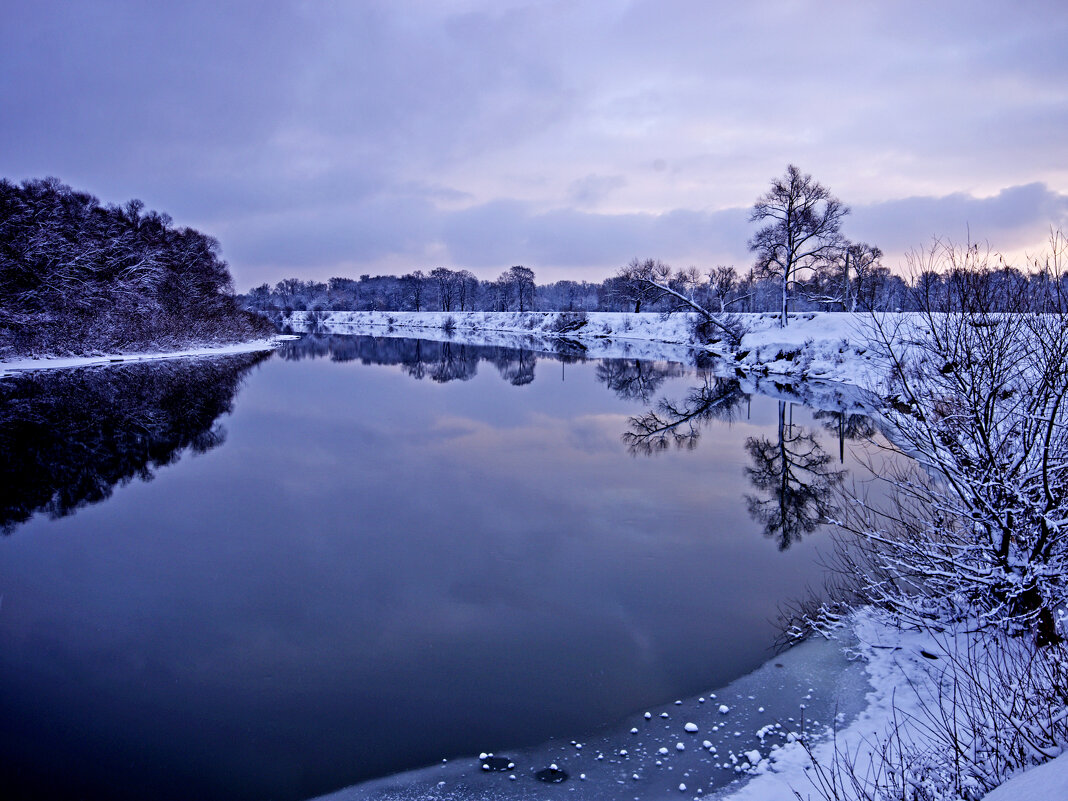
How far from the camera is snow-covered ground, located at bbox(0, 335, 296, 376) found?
35.2 meters

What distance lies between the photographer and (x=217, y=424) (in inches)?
782

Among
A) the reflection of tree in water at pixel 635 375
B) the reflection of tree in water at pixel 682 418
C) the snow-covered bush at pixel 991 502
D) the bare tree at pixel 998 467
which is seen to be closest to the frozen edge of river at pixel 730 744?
the snow-covered bush at pixel 991 502

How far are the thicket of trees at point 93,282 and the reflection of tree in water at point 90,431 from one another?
9353mm

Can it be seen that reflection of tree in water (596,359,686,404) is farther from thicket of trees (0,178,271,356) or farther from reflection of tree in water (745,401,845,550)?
thicket of trees (0,178,271,356)

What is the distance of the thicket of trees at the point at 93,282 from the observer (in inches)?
1487

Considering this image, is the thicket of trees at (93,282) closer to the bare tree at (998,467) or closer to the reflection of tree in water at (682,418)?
the reflection of tree in water at (682,418)

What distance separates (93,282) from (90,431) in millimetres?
34543

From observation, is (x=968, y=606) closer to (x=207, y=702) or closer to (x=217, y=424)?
(x=207, y=702)

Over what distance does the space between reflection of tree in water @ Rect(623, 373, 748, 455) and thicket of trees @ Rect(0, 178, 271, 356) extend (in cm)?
3971

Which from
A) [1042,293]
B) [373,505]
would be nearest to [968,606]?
[1042,293]

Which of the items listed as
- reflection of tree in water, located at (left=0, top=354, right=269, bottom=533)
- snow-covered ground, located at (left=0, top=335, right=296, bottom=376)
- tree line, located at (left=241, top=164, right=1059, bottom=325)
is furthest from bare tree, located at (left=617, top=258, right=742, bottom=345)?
snow-covered ground, located at (left=0, top=335, right=296, bottom=376)

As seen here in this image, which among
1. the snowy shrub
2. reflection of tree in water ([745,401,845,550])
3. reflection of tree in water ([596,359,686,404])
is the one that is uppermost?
the snowy shrub

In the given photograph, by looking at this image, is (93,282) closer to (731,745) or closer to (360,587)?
(360,587)

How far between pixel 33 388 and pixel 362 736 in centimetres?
3064
